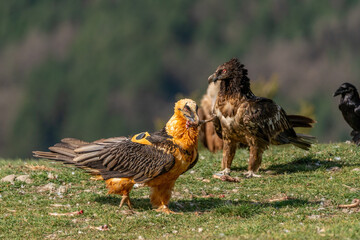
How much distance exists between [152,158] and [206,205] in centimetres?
147

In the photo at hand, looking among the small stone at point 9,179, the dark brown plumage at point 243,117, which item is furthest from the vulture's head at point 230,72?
the small stone at point 9,179

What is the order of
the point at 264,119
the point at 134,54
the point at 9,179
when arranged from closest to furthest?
1. the point at 9,179
2. the point at 264,119
3. the point at 134,54

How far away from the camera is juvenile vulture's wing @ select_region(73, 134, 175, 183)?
8438mm

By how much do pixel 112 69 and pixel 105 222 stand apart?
173m

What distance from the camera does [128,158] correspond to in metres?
8.77

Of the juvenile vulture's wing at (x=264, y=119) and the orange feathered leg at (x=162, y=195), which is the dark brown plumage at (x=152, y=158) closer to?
the orange feathered leg at (x=162, y=195)

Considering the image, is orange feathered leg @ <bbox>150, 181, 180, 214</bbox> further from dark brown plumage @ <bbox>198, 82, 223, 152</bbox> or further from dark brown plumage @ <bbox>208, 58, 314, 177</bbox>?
dark brown plumage @ <bbox>198, 82, 223, 152</bbox>

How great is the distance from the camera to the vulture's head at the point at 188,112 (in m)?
8.49

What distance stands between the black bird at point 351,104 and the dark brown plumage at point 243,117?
2876mm

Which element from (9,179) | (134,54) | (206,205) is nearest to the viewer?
(206,205)

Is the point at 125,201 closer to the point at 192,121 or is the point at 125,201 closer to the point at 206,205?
the point at 206,205

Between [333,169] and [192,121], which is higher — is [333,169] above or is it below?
below

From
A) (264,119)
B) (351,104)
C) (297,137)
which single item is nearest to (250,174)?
(264,119)

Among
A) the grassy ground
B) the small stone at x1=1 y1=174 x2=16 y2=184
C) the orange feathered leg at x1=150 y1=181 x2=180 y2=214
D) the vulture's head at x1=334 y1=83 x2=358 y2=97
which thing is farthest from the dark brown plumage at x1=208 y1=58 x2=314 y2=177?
the small stone at x1=1 y1=174 x2=16 y2=184
